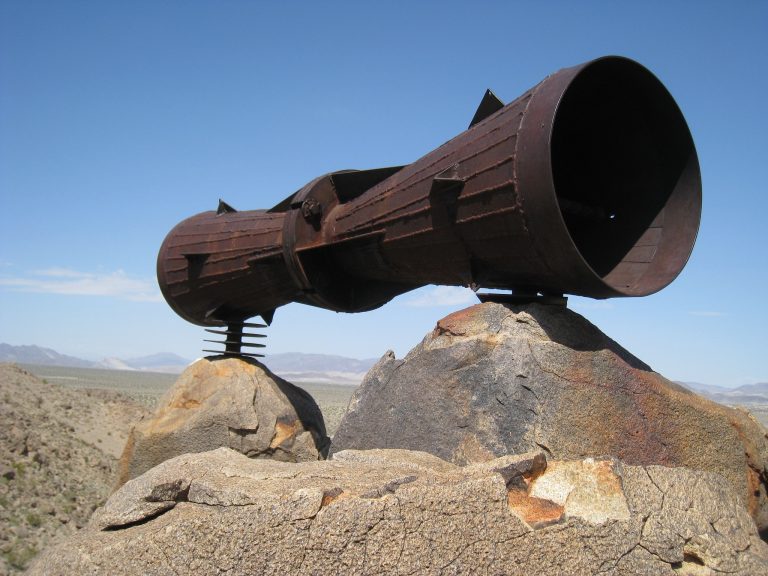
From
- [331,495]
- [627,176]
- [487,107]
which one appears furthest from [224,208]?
[331,495]

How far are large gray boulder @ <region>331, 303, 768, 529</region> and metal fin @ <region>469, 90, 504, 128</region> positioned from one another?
125 cm

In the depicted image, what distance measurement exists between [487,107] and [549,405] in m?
1.95

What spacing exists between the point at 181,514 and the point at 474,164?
7.75ft

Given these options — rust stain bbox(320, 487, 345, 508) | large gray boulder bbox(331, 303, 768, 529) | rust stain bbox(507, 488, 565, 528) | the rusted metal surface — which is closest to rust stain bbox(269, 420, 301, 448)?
the rusted metal surface

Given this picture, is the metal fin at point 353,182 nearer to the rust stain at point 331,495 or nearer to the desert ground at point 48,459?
the rust stain at point 331,495

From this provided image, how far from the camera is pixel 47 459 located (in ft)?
27.9

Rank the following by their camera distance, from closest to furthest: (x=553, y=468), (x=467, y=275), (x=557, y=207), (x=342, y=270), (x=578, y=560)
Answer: (x=578, y=560) < (x=553, y=468) < (x=557, y=207) < (x=467, y=275) < (x=342, y=270)

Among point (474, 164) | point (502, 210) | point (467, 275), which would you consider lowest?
point (467, 275)

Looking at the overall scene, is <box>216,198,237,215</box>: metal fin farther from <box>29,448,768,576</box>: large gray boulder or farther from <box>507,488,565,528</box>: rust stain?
<box>507,488,565,528</box>: rust stain

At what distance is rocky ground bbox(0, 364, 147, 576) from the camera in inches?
276

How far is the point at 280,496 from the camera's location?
279 centimetres

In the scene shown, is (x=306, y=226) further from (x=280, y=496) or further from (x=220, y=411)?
(x=280, y=496)

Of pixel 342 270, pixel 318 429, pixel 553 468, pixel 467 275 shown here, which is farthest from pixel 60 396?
pixel 553 468

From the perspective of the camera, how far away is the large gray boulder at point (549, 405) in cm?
358
